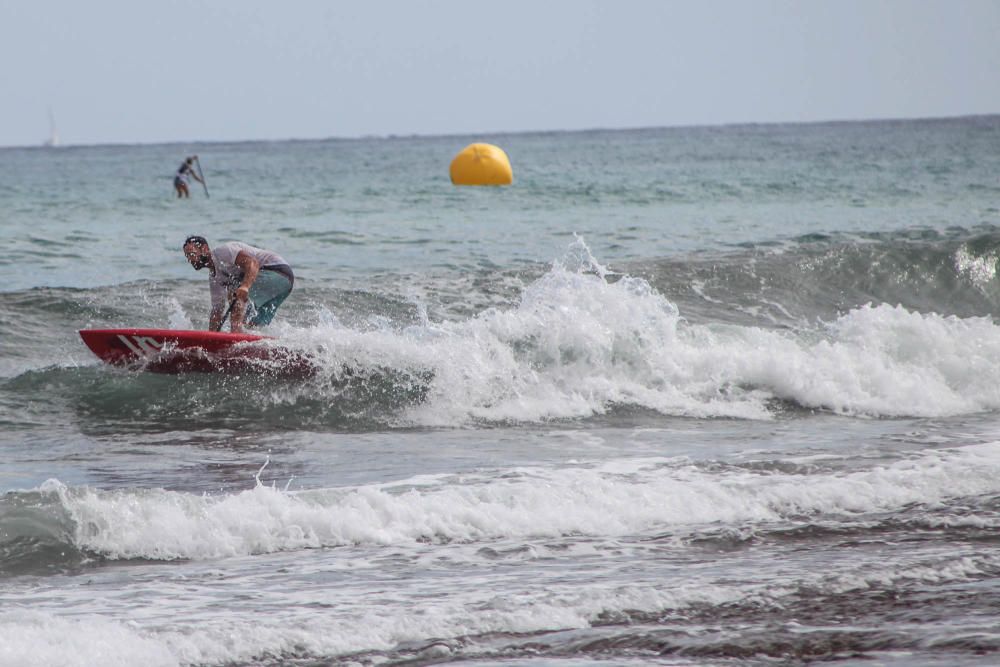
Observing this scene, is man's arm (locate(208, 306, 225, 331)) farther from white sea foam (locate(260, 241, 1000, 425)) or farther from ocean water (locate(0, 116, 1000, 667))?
white sea foam (locate(260, 241, 1000, 425))

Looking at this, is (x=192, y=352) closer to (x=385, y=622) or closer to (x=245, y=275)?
(x=245, y=275)

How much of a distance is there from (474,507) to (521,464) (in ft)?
4.68

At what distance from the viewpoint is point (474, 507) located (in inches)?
285

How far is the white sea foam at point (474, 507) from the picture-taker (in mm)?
6828

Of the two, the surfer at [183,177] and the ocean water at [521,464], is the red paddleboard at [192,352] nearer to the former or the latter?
the ocean water at [521,464]

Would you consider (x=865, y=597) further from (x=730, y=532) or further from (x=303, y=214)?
(x=303, y=214)

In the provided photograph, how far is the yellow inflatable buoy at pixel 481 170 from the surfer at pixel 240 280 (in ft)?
86.5

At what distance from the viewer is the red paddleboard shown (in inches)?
429

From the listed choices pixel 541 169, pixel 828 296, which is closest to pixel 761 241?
pixel 828 296

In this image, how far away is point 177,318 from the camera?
1288 cm

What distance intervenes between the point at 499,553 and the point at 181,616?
1.75m

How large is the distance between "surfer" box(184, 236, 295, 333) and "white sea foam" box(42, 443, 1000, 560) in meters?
3.13

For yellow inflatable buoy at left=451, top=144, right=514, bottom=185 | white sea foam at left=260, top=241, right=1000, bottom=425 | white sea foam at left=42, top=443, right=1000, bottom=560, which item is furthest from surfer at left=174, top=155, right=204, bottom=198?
white sea foam at left=42, top=443, right=1000, bottom=560

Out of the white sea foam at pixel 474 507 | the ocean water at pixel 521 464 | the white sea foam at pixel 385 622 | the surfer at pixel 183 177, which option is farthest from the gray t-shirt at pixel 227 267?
the surfer at pixel 183 177
